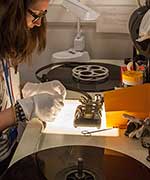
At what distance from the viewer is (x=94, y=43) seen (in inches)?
80.6

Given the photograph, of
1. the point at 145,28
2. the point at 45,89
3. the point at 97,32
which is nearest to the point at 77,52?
the point at 97,32

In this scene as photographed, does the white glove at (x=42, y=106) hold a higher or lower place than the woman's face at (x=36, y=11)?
lower

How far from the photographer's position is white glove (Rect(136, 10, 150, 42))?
121 cm

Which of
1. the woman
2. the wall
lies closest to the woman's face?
the woman

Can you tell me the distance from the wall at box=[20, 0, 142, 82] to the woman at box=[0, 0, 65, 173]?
56 cm

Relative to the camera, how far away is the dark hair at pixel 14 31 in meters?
1.12

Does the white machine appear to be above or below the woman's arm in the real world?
above

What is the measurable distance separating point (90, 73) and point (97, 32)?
397 millimetres

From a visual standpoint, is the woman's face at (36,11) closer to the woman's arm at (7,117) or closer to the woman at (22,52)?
the woman at (22,52)

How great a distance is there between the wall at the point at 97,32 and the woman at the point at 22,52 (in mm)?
561

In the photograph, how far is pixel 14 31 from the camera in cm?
117

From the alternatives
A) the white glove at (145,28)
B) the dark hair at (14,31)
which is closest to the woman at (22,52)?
the dark hair at (14,31)

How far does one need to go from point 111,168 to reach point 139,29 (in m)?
0.53

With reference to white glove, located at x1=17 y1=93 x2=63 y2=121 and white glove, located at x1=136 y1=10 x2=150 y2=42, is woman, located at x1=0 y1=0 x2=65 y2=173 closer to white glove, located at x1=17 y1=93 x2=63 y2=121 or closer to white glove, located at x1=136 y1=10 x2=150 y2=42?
white glove, located at x1=17 y1=93 x2=63 y2=121
